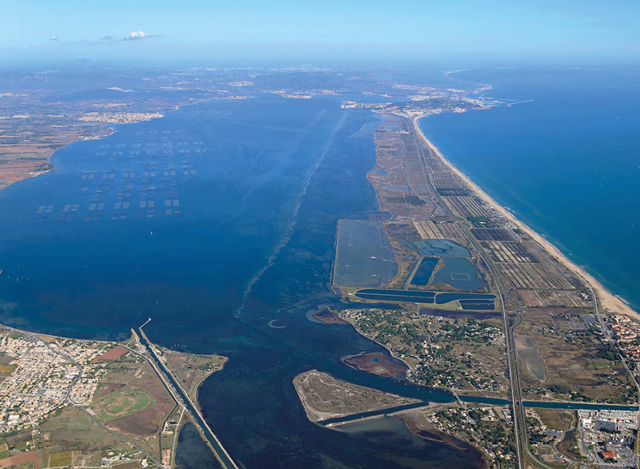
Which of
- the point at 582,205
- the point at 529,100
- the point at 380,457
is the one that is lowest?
the point at 380,457

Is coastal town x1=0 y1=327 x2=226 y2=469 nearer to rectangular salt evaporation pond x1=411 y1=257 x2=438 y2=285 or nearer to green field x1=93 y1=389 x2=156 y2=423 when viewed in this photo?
green field x1=93 y1=389 x2=156 y2=423

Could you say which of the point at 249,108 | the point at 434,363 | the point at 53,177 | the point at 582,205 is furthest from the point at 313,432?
the point at 249,108

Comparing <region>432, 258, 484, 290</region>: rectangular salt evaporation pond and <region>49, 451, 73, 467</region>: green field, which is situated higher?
<region>432, 258, 484, 290</region>: rectangular salt evaporation pond

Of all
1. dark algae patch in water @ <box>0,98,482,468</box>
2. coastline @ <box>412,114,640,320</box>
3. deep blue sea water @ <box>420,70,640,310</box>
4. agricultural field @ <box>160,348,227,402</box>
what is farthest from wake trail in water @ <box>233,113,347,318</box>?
deep blue sea water @ <box>420,70,640,310</box>

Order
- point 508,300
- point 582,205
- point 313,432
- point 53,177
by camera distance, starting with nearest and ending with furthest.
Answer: point 313,432 < point 508,300 < point 582,205 < point 53,177

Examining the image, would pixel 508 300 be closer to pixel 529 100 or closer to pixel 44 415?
pixel 44 415

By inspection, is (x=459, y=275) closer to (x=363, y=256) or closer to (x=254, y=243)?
(x=363, y=256)

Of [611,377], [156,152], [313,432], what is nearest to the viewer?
[313,432]
